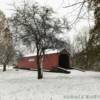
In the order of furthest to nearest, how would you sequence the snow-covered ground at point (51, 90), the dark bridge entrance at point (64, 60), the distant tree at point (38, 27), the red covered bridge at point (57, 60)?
1. the dark bridge entrance at point (64, 60)
2. the red covered bridge at point (57, 60)
3. the distant tree at point (38, 27)
4. the snow-covered ground at point (51, 90)

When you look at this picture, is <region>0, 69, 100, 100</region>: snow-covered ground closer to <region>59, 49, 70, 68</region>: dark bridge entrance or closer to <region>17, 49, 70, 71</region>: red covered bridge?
<region>17, 49, 70, 71</region>: red covered bridge

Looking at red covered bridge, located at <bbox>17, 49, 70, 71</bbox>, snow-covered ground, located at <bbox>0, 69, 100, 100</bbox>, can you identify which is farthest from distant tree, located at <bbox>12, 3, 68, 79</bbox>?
red covered bridge, located at <bbox>17, 49, 70, 71</bbox>

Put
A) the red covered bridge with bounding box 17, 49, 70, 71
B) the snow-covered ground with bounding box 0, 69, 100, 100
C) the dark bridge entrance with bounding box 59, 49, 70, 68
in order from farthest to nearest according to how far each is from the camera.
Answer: the dark bridge entrance with bounding box 59, 49, 70, 68
the red covered bridge with bounding box 17, 49, 70, 71
the snow-covered ground with bounding box 0, 69, 100, 100

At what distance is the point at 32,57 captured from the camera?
198 ft

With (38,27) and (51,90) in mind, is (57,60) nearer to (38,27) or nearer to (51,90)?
(38,27)

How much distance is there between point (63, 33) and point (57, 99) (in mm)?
21041

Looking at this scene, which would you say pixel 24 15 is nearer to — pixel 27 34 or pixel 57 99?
pixel 27 34

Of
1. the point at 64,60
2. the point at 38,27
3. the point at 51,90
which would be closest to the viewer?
the point at 51,90

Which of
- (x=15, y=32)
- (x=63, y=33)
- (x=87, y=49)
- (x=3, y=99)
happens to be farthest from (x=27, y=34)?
(x=87, y=49)

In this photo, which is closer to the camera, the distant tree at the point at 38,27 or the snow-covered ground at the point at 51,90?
the snow-covered ground at the point at 51,90

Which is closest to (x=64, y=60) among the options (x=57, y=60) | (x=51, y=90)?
(x=57, y=60)

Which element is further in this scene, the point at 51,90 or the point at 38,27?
the point at 38,27

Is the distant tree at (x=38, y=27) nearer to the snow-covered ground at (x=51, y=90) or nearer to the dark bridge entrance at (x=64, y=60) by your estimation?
the snow-covered ground at (x=51, y=90)

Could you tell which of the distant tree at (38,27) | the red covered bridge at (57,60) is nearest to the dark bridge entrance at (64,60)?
the red covered bridge at (57,60)
